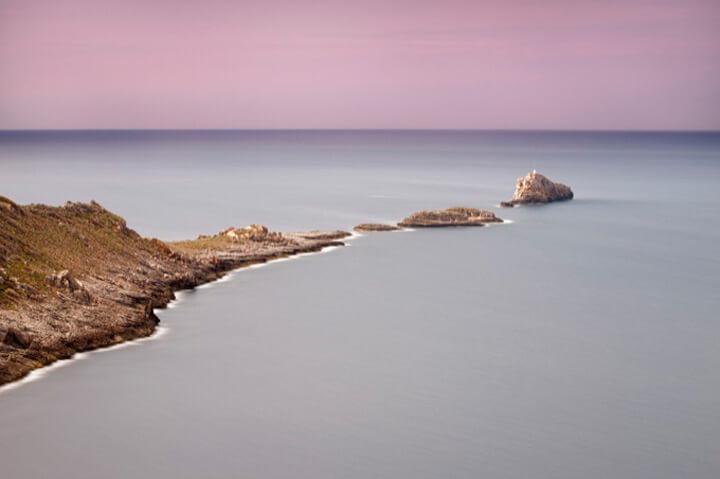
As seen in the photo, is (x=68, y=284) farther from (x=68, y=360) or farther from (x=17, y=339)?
(x=17, y=339)

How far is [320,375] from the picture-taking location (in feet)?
104

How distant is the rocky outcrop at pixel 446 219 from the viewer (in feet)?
239

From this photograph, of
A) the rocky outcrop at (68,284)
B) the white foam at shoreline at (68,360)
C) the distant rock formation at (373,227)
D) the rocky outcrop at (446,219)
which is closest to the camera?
the white foam at shoreline at (68,360)

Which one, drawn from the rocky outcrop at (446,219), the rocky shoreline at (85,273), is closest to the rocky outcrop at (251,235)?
the rocky shoreline at (85,273)

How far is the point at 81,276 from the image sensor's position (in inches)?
1463

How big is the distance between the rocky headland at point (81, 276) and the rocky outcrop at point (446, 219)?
21.4 metres

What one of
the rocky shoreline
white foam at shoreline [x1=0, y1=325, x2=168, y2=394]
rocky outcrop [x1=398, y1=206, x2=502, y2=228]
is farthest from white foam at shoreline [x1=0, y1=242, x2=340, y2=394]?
rocky outcrop [x1=398, y1=206, x2=502, y2=228]

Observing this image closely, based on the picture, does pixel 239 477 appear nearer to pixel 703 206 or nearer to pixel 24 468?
pixel 24 468

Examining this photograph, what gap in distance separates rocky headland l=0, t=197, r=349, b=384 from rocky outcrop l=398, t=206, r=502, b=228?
21446 mm

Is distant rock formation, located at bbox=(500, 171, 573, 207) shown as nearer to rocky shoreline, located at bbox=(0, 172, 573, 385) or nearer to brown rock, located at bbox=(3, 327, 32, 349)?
rocky shoreline, located at bbox=(0, 172, 573, 385)

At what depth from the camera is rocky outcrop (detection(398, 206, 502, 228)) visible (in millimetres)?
72775

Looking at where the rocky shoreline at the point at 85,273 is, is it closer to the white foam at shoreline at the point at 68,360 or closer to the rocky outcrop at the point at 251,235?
the rocky outcrop at the point at 251,235

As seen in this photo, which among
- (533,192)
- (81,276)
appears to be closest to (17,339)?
(81,276)

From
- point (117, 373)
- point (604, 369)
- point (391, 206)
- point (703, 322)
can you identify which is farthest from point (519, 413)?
point (391, 206)
